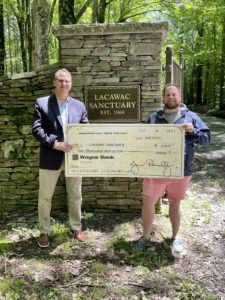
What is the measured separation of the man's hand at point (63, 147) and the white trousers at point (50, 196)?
1.10 ft

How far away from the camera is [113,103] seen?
3953mm

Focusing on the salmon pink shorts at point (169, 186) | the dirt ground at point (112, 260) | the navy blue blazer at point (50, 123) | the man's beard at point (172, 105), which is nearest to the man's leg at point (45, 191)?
the navy blue blazer at point (50, 123)

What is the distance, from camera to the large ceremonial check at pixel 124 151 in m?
3.01

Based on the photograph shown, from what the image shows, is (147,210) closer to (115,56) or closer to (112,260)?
(112,260)

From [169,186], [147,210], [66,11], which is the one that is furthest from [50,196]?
[66,11]

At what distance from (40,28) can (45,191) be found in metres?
4.67

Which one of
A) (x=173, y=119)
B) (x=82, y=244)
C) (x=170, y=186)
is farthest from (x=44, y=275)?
(x=173, y=119)

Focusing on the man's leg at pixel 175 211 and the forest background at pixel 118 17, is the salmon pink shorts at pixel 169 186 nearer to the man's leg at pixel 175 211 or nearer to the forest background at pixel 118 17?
the man's leg at pixel 175 211

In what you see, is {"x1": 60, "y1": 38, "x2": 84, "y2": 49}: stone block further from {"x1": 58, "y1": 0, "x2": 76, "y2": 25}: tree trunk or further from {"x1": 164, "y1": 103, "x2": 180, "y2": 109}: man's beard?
{"x1": 58, "y1": 0, "x2": 76, "y2": 25}: tree trunk

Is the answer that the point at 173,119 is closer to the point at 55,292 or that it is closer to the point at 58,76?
the point at 58,76

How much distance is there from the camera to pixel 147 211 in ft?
10.6

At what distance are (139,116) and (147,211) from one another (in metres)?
1.47

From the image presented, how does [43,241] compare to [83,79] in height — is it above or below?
below
